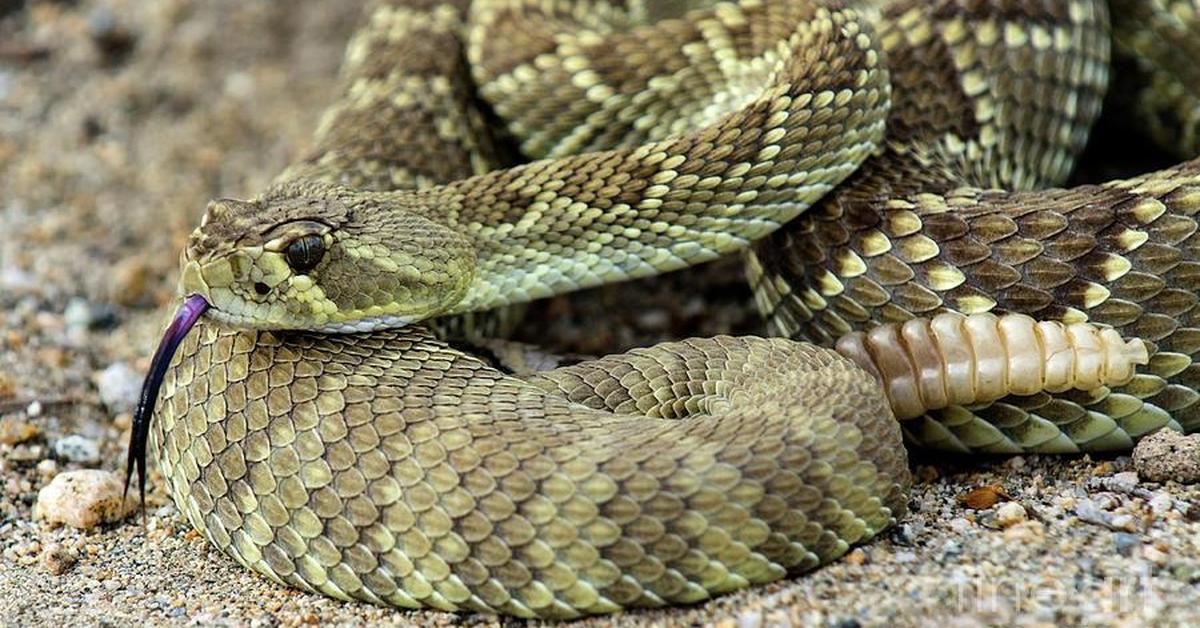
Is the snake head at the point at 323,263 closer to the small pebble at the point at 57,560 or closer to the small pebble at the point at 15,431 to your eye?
the small pebble at the point at 57,560

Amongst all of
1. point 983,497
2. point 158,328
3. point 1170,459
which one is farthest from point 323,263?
point 1170,459

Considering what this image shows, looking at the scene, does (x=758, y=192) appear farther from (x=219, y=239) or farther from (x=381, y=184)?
(x=219, y=239)

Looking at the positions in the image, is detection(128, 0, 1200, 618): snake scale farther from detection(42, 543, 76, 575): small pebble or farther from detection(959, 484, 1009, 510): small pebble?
detection(42, 543, 76, 575): small pebble

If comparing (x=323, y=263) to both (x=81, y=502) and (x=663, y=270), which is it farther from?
(x=663, y=270)

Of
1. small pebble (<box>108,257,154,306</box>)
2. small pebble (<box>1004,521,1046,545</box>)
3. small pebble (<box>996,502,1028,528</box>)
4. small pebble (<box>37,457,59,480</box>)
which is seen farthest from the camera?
small pebble (<box>108,257,154,306</box>)

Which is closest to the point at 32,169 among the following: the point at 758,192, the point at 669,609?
the point at 758,192

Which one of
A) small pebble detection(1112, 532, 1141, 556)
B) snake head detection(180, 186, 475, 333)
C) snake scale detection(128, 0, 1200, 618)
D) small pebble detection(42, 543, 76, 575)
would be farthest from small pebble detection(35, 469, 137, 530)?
small pebble detection(1112, 532, 1141, 556)

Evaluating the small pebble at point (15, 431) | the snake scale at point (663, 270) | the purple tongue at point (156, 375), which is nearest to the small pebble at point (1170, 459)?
the snake scale at point (663, 270)
